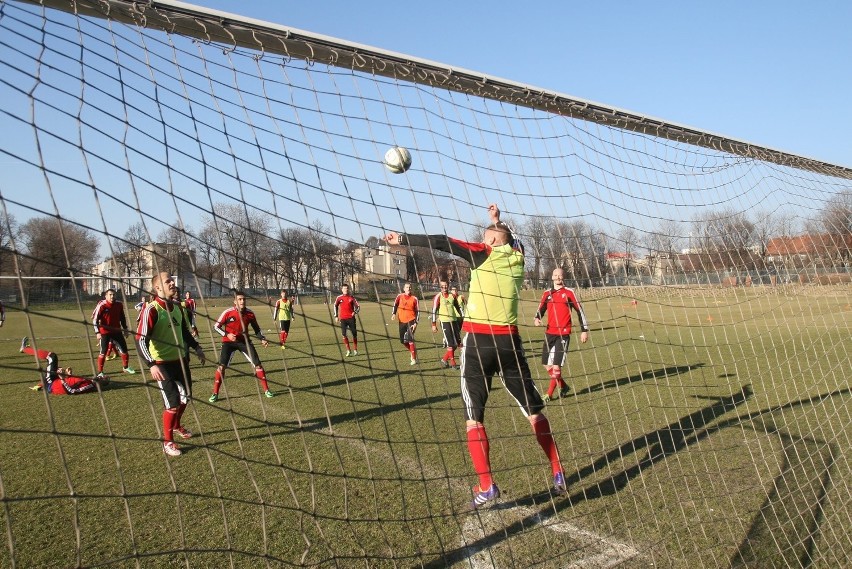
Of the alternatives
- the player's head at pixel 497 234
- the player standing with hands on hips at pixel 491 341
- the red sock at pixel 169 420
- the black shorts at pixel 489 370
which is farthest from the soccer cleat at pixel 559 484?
the red sock at pixel 169 420

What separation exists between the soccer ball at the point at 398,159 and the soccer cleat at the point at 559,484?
255 centimetres

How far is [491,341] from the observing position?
443 cm

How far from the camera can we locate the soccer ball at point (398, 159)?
352 cm

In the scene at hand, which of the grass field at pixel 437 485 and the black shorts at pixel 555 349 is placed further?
the black shorts at pixel 555 349

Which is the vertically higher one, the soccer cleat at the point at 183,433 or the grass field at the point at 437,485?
the soccer cleat at the point at 183,433

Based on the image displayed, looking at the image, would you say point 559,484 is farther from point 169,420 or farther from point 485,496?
point 169,420

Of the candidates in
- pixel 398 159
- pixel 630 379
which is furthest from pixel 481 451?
pixel 630 379

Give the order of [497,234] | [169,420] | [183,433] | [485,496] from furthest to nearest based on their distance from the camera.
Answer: [183,433] → [169,420] → [497,234] → [485,496]

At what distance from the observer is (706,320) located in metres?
7.34

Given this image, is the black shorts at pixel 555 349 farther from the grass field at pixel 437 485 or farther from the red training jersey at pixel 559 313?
the grass field at pixel 437 485

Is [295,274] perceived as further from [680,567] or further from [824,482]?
[824,482]

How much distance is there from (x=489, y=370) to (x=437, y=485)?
107cm

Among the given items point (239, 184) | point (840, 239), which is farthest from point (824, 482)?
point (239, 184)

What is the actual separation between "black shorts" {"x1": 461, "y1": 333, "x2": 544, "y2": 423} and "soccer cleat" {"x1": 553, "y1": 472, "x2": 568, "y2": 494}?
0.50m
